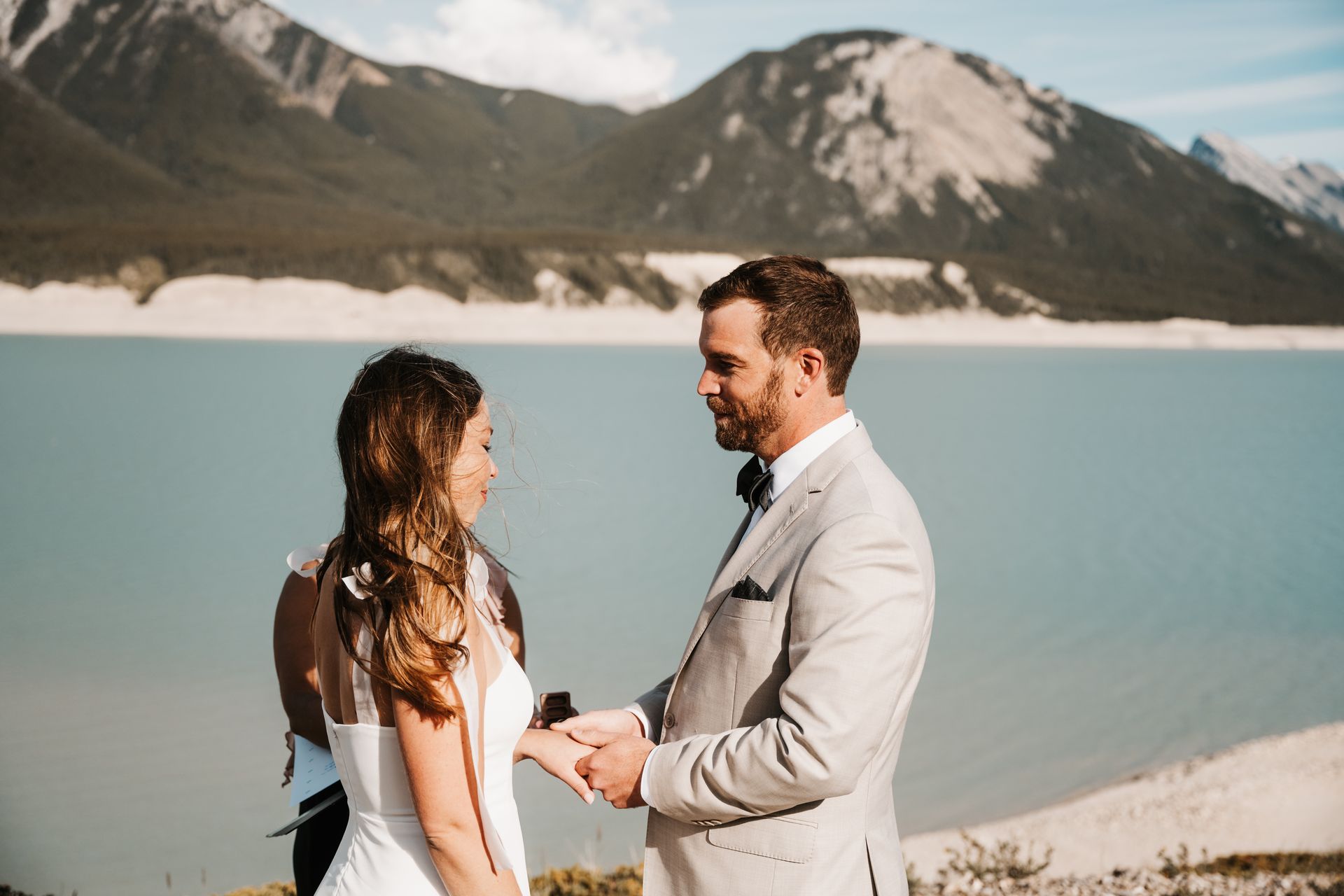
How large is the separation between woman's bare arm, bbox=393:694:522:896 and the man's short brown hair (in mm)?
944

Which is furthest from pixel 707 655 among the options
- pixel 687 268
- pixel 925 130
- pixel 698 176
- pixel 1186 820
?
pixel 925 130

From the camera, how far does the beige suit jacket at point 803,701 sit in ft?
6.70

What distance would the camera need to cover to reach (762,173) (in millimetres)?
130250

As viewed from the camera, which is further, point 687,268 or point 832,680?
point 687,268

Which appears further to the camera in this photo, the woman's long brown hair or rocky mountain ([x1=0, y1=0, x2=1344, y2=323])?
rocky mountain ([x1=0, y1=0, x2=1344, y2=323])

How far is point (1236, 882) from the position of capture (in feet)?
15.2

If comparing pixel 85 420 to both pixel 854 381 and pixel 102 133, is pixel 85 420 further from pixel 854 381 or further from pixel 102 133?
pixel 102 133

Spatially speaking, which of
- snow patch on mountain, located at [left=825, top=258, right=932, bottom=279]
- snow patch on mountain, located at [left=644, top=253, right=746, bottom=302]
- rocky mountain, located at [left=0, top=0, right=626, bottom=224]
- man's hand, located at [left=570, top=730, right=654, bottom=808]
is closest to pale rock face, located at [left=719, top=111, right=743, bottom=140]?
rocky mountain, located at [left=0, top=0, right=626, bottom=224]

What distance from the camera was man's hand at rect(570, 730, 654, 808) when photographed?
2.29 meters

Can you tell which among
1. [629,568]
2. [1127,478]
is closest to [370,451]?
[629,568]

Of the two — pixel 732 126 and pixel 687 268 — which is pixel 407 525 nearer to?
pixel 687 268

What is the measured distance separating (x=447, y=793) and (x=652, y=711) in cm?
75

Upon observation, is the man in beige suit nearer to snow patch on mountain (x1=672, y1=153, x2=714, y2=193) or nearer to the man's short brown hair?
the man's short brown hair

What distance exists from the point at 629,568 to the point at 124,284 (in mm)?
53893
